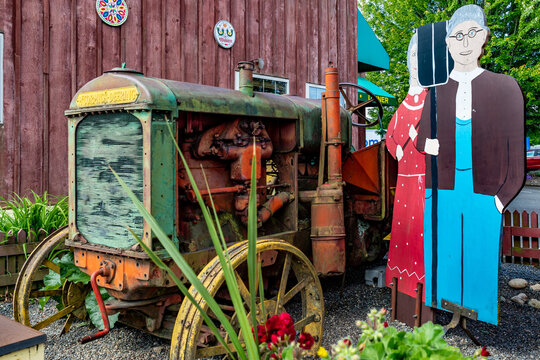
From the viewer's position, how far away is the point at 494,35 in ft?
51.8

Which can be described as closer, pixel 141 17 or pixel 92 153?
pixel 92 153

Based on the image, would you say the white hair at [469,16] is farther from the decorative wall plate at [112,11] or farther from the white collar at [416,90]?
the decorative wall plate at [112,11]

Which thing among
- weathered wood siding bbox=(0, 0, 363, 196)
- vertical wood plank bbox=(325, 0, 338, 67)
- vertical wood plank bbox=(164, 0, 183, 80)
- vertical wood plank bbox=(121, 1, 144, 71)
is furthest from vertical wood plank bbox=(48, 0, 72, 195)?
vertical wood plank bbox=(325, 0, 338, 67)

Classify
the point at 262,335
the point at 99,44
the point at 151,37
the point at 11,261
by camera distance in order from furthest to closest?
the point at 151,37 → the point at 99,44 → the point at 11,261 → the point at 262,335

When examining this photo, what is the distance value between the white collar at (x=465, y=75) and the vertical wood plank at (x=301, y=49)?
17.6ft

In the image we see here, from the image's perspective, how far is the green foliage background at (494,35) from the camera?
48.0 ft

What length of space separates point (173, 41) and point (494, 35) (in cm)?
1273

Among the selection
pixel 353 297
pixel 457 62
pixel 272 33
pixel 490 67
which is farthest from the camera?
pixel 490 67

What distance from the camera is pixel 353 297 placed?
447 centimetres

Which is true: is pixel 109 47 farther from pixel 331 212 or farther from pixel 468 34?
pixel 468 34

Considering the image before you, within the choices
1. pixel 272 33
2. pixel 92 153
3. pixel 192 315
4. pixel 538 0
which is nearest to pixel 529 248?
pixel 192 315

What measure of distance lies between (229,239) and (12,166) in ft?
11.4

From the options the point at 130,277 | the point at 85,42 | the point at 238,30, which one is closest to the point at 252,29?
the point at 238,30

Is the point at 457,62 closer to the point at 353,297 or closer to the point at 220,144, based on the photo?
the point at 220,144
